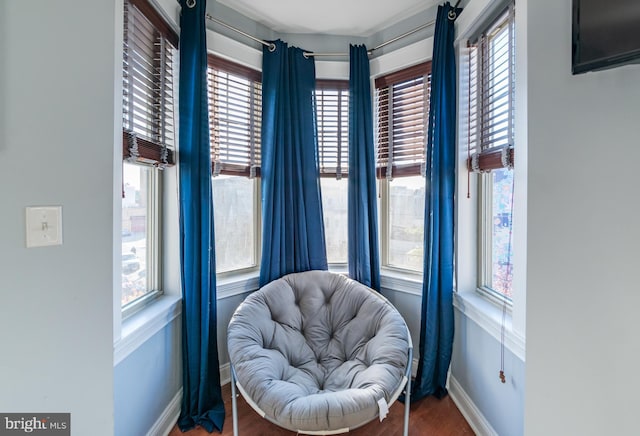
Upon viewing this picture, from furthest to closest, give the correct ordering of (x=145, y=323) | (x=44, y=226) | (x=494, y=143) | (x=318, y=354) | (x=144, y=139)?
(x=318, y=354), (x=494, y=143), (x=144, y=139), (x=145, y=323), (x=44, y=226)

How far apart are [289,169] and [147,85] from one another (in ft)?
3.09

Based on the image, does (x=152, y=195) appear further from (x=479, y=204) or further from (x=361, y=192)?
(x=479, y=204)

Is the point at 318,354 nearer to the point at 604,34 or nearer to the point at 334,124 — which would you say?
the point at 334,124

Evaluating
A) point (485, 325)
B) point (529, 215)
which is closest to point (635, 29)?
point (529, 215)

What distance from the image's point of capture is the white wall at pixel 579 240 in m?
0.87

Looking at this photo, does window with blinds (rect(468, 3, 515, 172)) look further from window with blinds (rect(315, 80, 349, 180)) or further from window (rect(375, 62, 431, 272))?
window with blinds (rect(315, 80, 349, 180))

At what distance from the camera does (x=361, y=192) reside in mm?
1983

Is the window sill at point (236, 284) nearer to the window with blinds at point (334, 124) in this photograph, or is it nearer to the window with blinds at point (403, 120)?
the window with blinds at point (334, 124)

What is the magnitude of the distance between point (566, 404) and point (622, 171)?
0.81 m

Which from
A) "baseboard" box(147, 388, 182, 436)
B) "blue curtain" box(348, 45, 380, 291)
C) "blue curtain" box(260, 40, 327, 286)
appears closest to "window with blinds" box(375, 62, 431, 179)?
"blue curtain" box(348, 45, 380, 291)

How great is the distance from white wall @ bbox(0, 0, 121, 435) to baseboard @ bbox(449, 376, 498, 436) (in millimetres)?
1714

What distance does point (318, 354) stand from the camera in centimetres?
168

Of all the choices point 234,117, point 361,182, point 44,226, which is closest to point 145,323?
point 44,226

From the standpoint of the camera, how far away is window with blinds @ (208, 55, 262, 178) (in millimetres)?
1888
